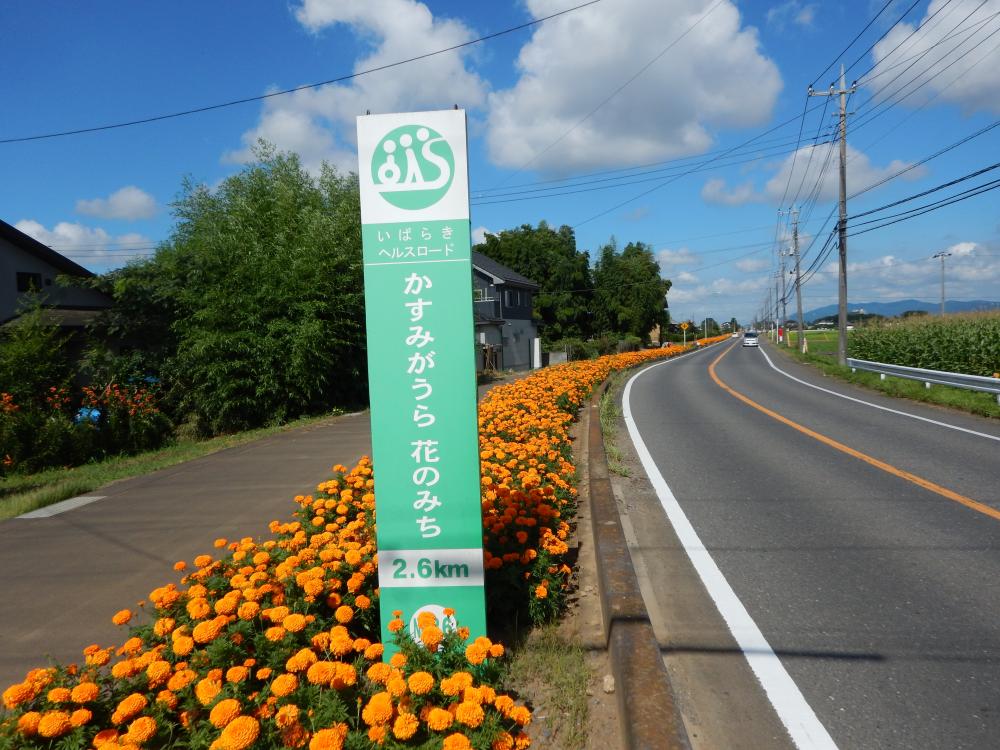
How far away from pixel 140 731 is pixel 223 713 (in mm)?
281

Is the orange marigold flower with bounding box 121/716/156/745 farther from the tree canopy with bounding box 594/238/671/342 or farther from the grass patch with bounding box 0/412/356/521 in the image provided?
the tree canopy with bounding box 594/238/671/342

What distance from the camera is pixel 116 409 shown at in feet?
46.3

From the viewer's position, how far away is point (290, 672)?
99.5 inches

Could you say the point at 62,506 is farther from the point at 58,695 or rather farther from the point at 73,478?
the point at 58,695

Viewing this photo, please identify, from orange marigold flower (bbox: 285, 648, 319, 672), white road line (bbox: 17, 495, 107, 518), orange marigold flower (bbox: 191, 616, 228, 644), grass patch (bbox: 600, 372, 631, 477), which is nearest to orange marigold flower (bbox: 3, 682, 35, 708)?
orange marigold flower (bbox: 191, 616, 228, 644)

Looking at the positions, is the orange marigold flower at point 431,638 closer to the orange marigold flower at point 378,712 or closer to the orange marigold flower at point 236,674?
the orange marigold flower at point 378,712

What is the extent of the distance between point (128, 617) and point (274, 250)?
13253 mm

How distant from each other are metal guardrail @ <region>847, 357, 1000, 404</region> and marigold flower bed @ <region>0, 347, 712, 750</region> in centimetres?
1307

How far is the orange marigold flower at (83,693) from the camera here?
2.33 metres

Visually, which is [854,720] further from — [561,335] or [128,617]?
[561,335]

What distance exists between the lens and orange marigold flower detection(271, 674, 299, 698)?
2284mm

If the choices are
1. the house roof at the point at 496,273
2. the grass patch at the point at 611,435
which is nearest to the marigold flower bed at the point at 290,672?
the grass patch at the point at 611,435

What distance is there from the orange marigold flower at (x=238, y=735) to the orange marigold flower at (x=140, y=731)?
0.79 ft

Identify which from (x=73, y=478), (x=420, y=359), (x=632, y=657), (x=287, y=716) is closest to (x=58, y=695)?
(x=287, y=716)
